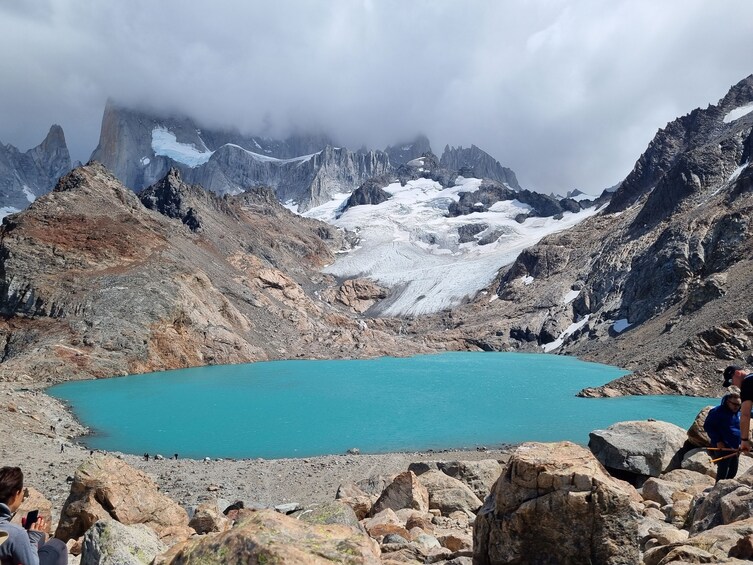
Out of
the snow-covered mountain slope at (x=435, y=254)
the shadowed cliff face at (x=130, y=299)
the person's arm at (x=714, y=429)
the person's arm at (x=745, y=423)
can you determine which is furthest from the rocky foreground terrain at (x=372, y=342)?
the snow-covered mountain slope at (x=435, y=254)

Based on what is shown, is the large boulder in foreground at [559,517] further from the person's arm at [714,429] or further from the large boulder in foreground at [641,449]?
the large boulder in foreground at [641,449]

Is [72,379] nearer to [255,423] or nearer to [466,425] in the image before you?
[255,423]

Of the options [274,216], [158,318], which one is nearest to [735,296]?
[158,318]

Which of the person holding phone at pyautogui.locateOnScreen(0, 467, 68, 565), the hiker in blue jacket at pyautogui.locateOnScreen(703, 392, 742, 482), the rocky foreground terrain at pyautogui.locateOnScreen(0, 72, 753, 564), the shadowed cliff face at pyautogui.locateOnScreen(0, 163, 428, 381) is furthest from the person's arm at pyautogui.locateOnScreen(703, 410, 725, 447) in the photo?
the shadowed cliff face at pyautogui.locateOnScreen(0, 163, 428, 381)

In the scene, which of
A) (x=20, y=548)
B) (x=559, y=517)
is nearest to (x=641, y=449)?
(x=559, y=517)

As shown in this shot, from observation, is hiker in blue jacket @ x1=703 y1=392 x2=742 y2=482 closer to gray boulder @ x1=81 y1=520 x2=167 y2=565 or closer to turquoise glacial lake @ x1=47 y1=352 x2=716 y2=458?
gray boulder @ x1=81 y1=520 x2=167 y2=565

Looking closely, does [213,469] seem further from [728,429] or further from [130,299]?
[130,299]
